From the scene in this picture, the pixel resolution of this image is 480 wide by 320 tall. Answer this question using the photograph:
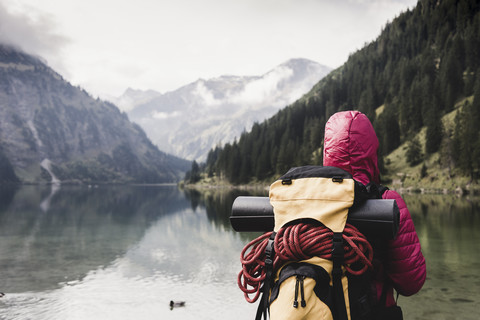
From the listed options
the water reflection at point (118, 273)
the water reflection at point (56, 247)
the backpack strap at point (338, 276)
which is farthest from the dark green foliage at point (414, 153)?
the backpack strap at point (338, 276)

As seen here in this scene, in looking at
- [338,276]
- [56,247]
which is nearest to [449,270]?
[338,276]

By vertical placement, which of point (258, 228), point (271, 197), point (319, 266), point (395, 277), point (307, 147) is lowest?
point (395, 277)

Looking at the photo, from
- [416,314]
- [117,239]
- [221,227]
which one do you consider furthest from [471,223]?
[117,239]

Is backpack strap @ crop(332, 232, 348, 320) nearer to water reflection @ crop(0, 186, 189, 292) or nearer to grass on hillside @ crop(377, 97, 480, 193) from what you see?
water reflection @ crop(0, 186, 189, 292)

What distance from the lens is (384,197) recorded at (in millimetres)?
3836

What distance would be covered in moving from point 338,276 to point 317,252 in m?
0.29

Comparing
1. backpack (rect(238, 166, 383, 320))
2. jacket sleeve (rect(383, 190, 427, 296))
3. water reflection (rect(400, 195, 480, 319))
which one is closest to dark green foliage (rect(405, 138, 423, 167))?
water reflection (rect(400, 195, 480, 319))

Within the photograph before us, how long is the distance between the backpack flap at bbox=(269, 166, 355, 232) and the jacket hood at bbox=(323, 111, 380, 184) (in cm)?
54

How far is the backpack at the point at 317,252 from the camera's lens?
3.16 metres

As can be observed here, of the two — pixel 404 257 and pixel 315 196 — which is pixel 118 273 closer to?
pixel 404 257

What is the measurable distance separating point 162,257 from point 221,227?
569 inches

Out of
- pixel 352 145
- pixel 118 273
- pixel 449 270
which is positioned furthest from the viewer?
pixel 118 273

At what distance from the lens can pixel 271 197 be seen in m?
3.66

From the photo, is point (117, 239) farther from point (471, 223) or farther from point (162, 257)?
point (471, 223)
